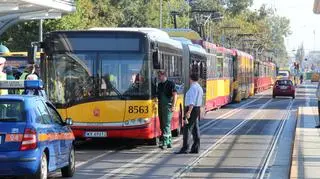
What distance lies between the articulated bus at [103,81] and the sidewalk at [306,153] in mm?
3678

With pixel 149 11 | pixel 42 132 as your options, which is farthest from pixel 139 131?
pixel 149 11

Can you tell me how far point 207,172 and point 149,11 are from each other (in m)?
66.6

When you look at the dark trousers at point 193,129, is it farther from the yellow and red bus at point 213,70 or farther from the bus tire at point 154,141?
the yellow and red bus at point 213,70

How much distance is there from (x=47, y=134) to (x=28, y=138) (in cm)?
56

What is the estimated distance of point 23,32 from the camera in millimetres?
54062

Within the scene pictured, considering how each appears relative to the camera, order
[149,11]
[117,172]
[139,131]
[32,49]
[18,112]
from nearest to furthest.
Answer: [18,112]
[117,172]
[32,49]
[139,131]
[149,11]

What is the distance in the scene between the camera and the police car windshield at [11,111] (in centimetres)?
1098

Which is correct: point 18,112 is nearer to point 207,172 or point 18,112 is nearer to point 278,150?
point 207,172

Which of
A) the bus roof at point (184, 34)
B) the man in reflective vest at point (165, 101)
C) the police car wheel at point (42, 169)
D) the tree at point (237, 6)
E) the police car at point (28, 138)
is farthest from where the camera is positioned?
the tree at point (237, 6)

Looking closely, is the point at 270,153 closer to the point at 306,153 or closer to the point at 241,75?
the point at 306,153

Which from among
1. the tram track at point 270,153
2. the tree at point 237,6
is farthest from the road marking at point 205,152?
the tree at point 237,6

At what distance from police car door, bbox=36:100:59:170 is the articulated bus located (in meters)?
5.33

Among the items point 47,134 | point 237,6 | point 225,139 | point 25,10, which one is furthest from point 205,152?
point 237,6

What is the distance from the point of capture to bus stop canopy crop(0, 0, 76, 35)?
27797 mm
